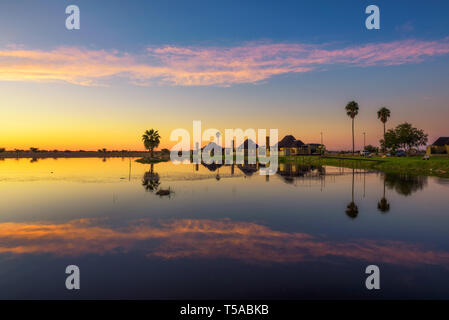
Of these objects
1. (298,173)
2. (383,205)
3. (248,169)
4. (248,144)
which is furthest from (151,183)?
(248,144)

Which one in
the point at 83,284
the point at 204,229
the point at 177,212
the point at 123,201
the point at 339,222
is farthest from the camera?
the point at 123,201

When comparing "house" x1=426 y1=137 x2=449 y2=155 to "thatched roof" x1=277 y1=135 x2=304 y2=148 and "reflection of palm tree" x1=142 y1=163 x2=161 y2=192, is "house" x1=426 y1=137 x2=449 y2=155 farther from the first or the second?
"reflection of palm tree" x1=142 y1=163 x2=161 y2=192

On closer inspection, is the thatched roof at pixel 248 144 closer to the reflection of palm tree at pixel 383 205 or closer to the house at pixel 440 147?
the house at pixel 440 147

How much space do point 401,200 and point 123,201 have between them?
1118 inches

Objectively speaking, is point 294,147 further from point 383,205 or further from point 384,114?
point 383,205

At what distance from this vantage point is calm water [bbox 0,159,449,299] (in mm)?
9422

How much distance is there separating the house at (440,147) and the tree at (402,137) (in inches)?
333

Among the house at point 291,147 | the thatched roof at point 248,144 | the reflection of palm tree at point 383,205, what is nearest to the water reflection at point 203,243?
the reflection of palm tree at point 383,205

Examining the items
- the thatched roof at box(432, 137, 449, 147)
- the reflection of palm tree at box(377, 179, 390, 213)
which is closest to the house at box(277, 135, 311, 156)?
the thatched roof at box(432, 137, 449, 147)

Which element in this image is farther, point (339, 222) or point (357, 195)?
point (357, 195)

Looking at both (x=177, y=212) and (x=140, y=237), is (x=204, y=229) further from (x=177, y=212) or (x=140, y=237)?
(x=177, y=212)

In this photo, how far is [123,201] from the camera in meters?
25.2
